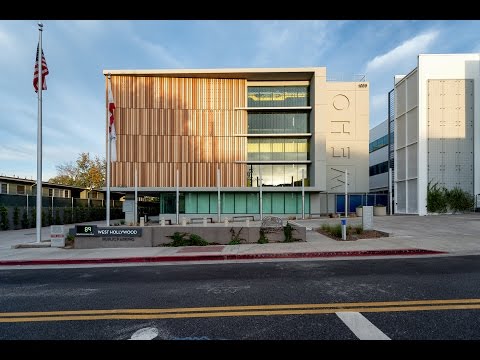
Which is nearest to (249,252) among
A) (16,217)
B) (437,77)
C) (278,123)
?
(16,217)

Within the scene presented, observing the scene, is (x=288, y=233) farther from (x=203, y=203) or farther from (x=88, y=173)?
(x=88, y=173)

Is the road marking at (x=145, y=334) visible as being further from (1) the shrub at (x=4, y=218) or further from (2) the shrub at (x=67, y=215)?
(2) the shrub at (x=67, y=215)

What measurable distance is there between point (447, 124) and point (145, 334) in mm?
38291

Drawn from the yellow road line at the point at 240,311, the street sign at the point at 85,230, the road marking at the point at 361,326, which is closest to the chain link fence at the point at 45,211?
the street sign at the point at 85,230

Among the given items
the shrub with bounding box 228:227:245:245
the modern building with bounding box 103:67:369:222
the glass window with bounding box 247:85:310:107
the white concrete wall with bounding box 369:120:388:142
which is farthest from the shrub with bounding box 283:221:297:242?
the white concrete wall with bounding box 369:120:388:142

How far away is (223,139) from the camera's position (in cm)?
3512

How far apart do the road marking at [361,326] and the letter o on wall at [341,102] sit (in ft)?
125

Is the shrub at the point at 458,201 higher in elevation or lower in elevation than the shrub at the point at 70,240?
higher

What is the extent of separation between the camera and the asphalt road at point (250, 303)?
13.7 ft

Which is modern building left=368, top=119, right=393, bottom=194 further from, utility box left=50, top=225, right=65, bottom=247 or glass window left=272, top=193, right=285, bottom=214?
utility box left=50, top=225, right=65, bottom=247

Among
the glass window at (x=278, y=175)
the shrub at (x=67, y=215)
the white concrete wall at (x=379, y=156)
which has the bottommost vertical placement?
the shrub at (x=67, y=215)
